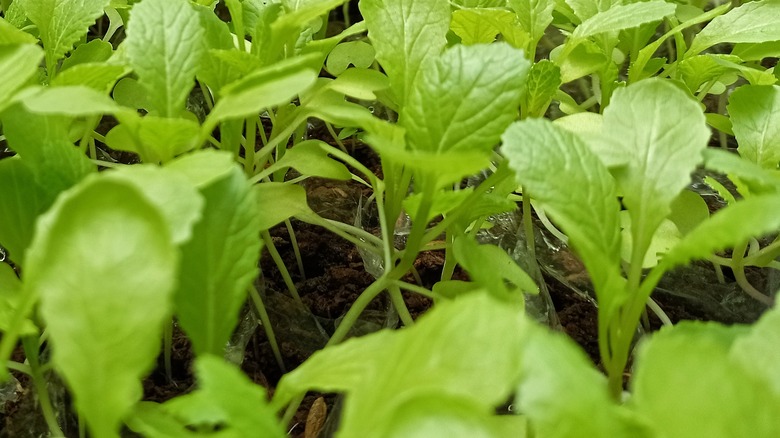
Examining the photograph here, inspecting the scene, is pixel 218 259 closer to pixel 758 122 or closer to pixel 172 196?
pixel 172 196

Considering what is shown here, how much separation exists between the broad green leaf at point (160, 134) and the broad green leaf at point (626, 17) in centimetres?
32

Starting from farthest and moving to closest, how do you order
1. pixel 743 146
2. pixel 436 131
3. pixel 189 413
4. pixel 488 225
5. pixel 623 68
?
1. pixel 623 68
2. pixel 488 225
3. pixel 743 146
4. pixel 436 131
5. pixel 189 413

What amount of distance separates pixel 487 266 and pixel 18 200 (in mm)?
287

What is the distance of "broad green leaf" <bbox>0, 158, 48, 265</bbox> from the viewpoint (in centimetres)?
43

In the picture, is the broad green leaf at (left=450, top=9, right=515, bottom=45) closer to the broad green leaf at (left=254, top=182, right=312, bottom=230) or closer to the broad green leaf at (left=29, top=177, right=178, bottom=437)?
the broad green leaf at (left=254, top=182, right=312, bottom=230)

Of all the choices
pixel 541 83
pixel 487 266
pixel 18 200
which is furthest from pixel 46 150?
pixel 541 83

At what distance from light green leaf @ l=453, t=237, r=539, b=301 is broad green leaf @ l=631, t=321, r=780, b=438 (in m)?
0.13

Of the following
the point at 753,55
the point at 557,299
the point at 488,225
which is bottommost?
the point at 557,299

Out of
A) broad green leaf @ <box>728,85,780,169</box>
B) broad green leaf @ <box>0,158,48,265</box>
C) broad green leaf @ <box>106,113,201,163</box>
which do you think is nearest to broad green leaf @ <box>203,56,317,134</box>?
broad green leaf @ <box>106,113,201,163</box>

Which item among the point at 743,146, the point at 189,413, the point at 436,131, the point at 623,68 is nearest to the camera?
the point at 189,413

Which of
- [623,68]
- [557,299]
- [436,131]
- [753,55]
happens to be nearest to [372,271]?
[557,299]

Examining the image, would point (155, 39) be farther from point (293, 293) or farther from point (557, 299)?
point (557, 299)

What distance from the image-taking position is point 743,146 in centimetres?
53

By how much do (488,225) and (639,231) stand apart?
0.22 meters
